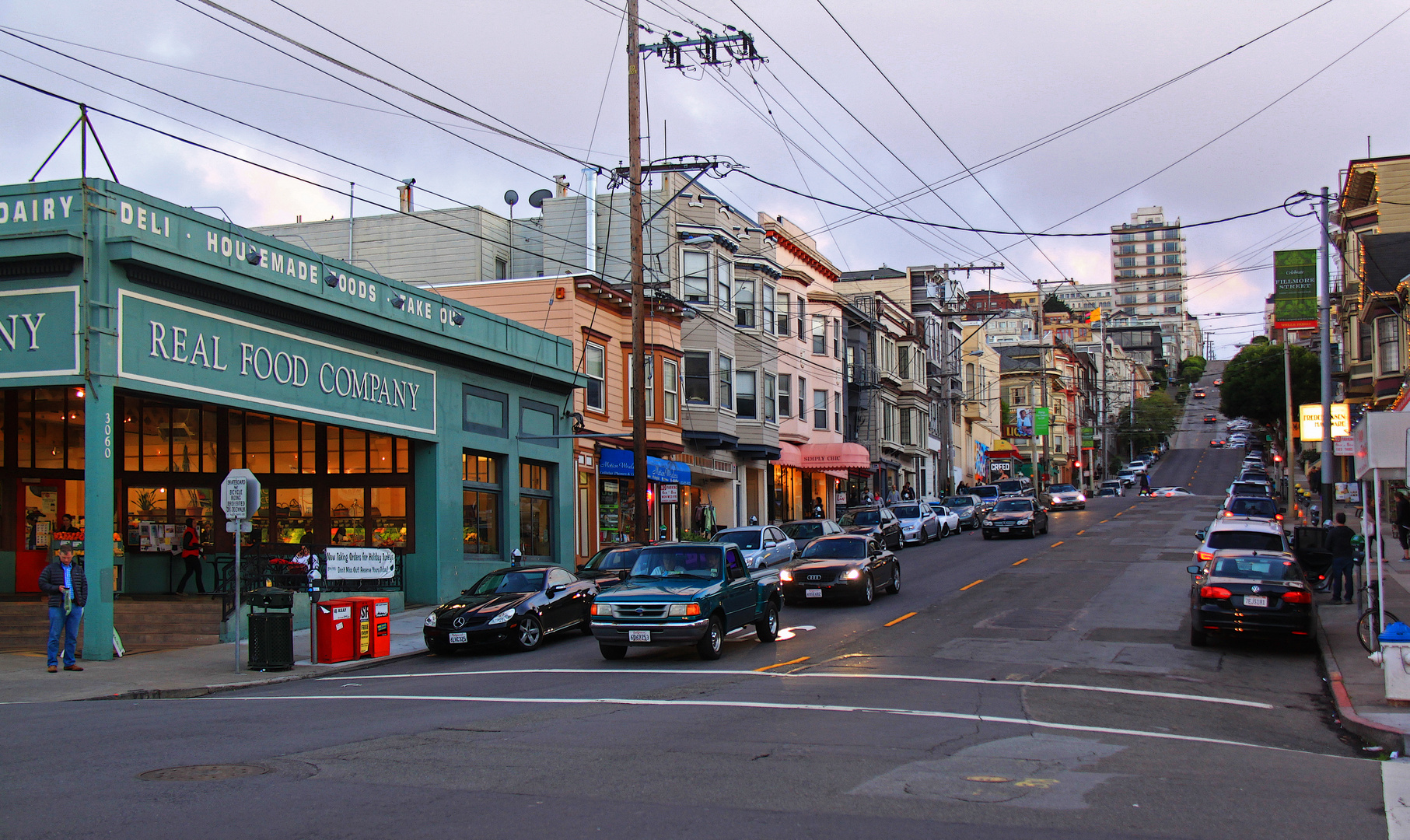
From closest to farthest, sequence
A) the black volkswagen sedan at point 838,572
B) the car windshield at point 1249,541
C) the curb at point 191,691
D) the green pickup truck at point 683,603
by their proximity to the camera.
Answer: the curb at point 191,691 < the green pickup truck at point 683,603 < the car windshield at point 1249,541 < the black volkswagen sedan at point 838,572

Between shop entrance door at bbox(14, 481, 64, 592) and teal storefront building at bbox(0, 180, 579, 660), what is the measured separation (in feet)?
0.14

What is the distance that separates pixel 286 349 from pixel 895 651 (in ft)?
44.0

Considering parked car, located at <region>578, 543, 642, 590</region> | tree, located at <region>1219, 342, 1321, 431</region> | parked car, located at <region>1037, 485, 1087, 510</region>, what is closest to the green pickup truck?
parked car, located at <region>578, 543, 642, 590</region>

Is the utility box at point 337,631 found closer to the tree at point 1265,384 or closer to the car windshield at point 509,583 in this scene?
the car windshield at point 509,583

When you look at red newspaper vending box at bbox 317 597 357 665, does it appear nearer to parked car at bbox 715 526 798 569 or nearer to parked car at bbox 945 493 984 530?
parked car at bbox 715 526 798 569

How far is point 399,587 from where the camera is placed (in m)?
27.3

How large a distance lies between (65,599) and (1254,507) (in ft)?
105

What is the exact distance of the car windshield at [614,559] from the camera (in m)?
24.0

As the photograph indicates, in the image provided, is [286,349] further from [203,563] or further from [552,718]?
[552,718]

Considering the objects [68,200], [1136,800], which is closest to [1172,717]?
Result: [1136,800]

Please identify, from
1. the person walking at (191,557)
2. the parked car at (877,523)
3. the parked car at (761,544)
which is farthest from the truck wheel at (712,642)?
the parked car at (877,523)

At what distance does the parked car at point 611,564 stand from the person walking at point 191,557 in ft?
26.9

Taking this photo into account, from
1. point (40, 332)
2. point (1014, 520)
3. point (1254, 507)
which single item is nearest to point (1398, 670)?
point (40, 332)

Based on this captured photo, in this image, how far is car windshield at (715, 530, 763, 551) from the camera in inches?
1133
